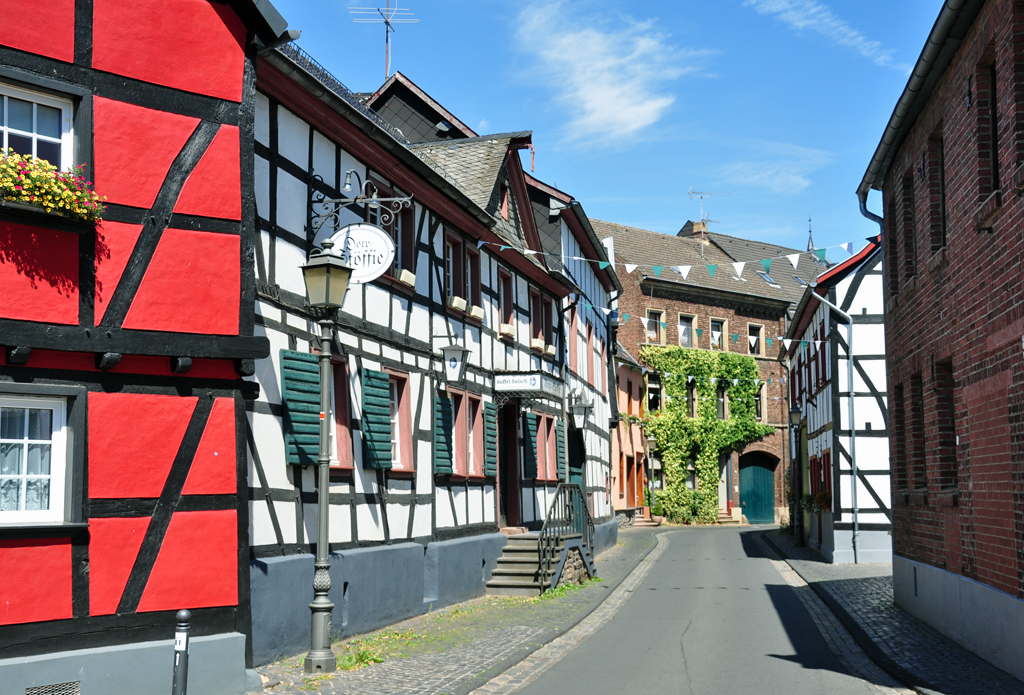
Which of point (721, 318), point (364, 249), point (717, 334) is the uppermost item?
point (721, 318)

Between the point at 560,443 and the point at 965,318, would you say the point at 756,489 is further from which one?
the point at 965,318

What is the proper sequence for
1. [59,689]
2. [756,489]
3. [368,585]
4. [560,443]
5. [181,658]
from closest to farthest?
[181,658] < [59,689] < [368,585] < [560,443] < [756,489]

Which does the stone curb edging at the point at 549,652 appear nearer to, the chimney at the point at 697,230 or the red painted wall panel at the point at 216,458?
the red painted wall panel at the point at 216,458

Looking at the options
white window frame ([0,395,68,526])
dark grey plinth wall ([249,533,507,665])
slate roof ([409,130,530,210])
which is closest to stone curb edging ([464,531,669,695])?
dark grey plinth wall ([249,533,507,665])

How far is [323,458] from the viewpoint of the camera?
9523 mm

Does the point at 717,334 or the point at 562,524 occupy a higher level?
the point at 717,334

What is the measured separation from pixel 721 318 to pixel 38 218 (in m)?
39.8

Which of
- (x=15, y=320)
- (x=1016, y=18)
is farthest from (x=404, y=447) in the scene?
(x=1016, y=18)

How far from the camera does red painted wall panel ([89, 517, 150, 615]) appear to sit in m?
8.07

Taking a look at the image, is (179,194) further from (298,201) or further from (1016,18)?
(1016,18)

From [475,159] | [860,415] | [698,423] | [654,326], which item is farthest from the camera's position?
[654,326]

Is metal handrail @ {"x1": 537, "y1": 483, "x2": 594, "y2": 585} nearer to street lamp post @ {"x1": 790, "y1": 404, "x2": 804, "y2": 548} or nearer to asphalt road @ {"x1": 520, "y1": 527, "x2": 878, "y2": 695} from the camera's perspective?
asphalt road @ {"x1": 520, "y1": 527, "x2": 878, "y2": 695}

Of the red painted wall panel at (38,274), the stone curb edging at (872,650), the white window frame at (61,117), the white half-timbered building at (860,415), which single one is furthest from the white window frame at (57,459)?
the white half-timbered building at (860,415)

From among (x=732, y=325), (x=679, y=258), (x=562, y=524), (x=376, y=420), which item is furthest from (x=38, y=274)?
(x=679, y=258)
